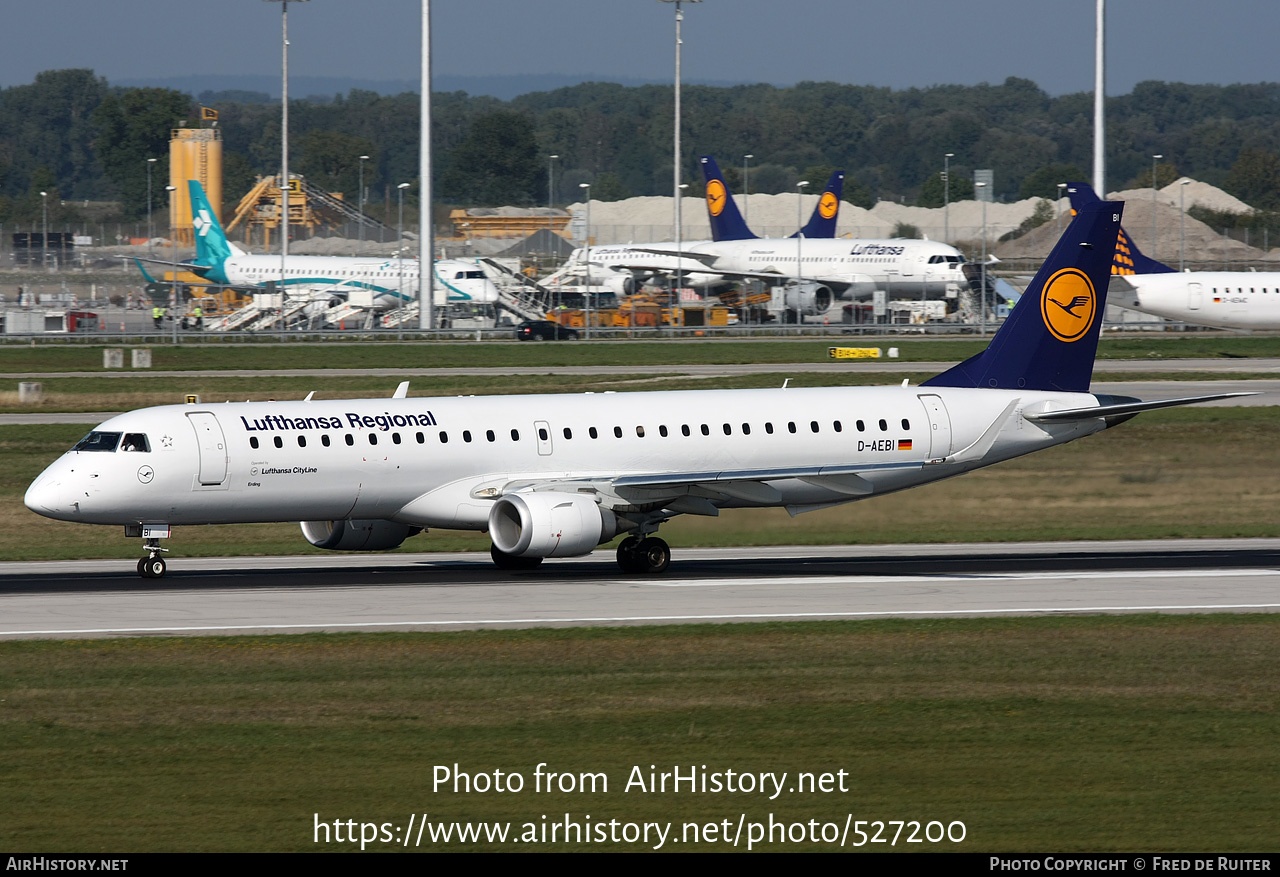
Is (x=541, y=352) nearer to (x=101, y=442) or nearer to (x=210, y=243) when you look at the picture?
(x=210, y=243)

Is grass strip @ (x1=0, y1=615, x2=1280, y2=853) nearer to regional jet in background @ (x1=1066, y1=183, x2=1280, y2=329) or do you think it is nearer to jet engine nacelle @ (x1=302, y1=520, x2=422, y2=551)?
jet engine nacelle @ (x1=302, y1=520, x2=422, y2=551)

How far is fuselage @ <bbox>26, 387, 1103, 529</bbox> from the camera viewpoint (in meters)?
33.9

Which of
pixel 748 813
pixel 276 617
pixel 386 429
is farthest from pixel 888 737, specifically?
pixel 386 429

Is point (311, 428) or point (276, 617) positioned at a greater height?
point (311, 428)

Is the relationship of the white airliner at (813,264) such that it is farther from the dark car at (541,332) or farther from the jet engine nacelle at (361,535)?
the jet engine nacelle at (361,535)

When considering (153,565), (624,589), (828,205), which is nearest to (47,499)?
(153,565)

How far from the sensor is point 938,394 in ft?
132

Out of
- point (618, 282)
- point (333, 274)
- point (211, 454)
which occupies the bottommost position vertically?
point (211, 454)

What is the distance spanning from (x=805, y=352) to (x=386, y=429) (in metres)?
58.1

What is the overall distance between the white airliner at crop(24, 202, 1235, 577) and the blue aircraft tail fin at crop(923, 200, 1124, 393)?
2.4 inches

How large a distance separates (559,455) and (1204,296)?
224 feet

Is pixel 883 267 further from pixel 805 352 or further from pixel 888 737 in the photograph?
pixel 888 737

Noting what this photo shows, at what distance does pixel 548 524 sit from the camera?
34125 millimetres

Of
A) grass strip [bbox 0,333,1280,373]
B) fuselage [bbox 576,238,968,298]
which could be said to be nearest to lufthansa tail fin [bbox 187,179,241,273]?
fuselage [bbox 576,238,968,298]
